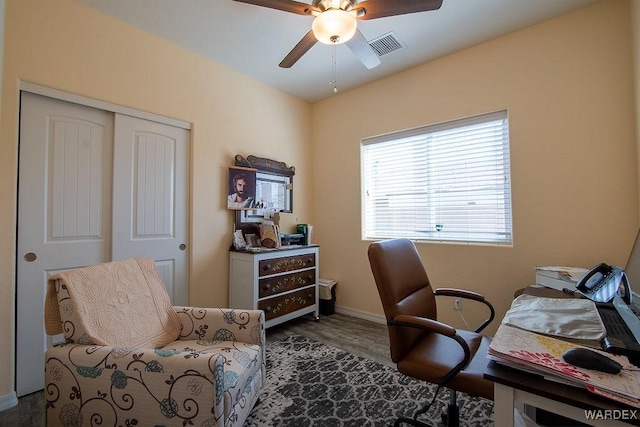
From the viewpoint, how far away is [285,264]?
2.80 meters

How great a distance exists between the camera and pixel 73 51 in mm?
1938

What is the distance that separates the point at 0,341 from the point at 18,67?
1.72 metres

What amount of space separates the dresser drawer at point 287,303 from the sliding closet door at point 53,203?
1.38m

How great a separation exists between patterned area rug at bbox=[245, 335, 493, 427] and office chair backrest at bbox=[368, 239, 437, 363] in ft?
1.83

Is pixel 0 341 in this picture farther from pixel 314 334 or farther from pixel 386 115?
pixel 386 115

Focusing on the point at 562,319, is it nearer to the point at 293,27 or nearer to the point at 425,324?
the point at 425,324

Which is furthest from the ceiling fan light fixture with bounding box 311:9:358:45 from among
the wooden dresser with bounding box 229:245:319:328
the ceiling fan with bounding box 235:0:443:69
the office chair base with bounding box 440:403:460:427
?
the office chair base with bounding box 440:403:460:427

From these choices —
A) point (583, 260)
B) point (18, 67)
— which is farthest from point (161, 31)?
point (583, 260)

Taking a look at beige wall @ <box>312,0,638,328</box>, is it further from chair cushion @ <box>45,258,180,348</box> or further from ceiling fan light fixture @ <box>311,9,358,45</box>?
chair cushion @ <box>45,258,180,348</box>

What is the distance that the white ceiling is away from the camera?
2.00 m

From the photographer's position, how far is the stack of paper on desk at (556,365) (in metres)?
0.60

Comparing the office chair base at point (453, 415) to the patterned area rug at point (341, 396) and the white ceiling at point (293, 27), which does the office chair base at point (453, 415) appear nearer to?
the patterned area rug at point (341, 396)

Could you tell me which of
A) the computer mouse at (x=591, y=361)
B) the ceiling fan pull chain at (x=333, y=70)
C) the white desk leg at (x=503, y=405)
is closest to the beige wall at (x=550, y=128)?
the ceiling fan pull chain at (x=333, y=70)

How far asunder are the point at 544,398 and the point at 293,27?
2641 millimetres
